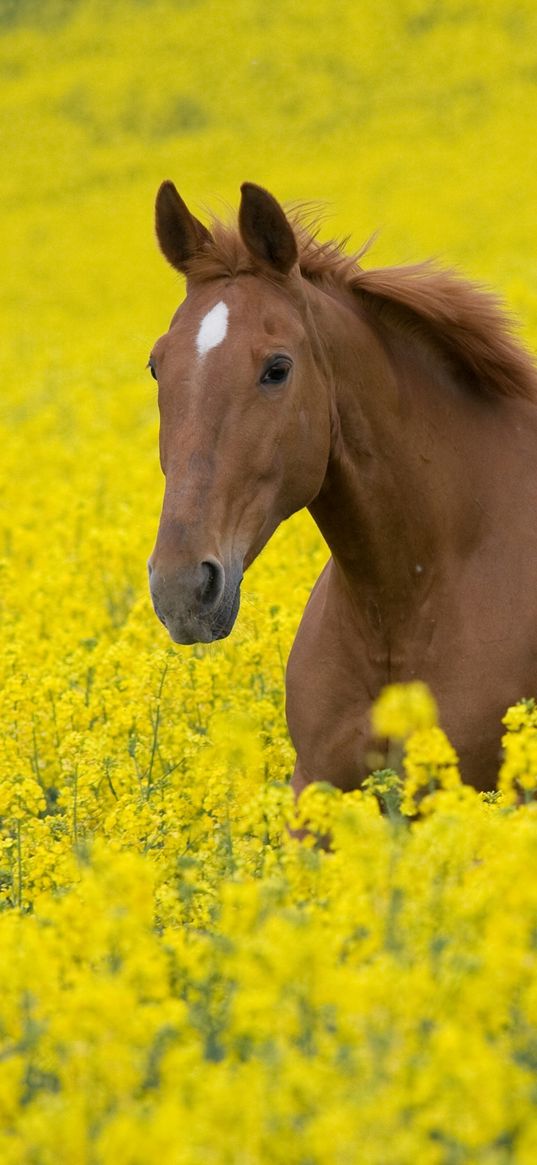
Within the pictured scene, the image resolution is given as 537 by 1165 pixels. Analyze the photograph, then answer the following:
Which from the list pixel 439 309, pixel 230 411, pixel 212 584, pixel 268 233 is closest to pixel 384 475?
pixel 439 309

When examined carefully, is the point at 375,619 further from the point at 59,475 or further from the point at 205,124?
the point at 205,124

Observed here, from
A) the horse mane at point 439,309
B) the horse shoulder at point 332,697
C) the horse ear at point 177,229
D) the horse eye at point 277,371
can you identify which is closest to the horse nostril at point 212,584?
the horse eye at point 277,371

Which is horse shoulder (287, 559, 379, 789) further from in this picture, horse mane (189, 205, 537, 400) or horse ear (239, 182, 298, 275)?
horse ear (239, 182, 298, 275)

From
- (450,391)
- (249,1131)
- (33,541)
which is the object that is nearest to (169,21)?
(33,541)

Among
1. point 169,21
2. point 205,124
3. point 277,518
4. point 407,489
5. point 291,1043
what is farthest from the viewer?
point 169,21

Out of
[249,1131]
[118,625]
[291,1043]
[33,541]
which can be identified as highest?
[33,541]

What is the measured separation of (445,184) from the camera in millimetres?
30641

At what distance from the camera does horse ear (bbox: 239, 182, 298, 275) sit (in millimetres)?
4488

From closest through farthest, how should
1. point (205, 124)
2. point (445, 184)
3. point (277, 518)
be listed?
point (277, 518)
point (445, 184)
point (205, 124)

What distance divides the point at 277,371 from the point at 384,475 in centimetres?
55

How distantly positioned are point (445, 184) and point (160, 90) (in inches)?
408

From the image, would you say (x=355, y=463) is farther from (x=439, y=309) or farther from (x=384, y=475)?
(x=439, y=309)

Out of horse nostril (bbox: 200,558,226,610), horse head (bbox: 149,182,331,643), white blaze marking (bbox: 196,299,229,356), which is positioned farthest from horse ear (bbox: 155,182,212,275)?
horse nostril (bbox: 200,558,226,610)

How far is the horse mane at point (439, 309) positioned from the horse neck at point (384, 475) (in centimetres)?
7
